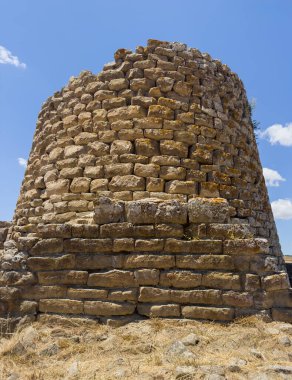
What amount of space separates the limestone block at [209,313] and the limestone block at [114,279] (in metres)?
0.68

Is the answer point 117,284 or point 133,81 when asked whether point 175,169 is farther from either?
point 117,284

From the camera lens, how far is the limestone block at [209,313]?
12.9 ft

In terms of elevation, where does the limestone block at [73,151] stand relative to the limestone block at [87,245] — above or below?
above

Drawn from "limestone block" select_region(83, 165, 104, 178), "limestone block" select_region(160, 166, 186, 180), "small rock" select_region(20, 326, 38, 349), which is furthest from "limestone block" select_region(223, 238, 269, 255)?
"limestone block" select_region(83, 165, 104, 178)

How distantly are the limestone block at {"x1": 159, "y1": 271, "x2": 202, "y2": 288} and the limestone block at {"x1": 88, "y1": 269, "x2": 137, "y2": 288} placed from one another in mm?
362

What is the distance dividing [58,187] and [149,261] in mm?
2664

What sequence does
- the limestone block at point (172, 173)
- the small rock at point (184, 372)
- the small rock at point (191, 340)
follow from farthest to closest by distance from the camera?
1. the limestone block at point (172, 173)
2. the small rock at point (191, 340)
3. the small rock at point (184, 372)

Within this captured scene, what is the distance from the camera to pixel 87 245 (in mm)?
4473

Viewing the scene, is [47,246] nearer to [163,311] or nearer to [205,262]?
[163,311]

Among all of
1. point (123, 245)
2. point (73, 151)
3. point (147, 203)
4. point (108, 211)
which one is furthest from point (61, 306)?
point (73, 151)

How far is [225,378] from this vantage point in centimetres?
287

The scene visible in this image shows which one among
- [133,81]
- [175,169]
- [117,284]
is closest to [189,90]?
[133,81]

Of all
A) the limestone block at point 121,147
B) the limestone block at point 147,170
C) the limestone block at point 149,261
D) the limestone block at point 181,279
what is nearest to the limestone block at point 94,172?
A: the limestone block at point 121,147

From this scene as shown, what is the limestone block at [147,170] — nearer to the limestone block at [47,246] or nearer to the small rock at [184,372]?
the limestone block at [47,246]
